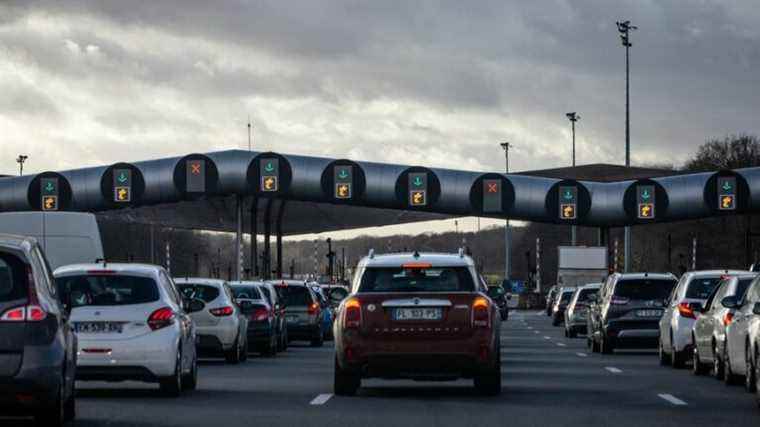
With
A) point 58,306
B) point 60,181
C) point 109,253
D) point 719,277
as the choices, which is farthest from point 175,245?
point 58,306

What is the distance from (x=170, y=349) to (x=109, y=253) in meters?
139

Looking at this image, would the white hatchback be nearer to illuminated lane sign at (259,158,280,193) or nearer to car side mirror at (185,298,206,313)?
car side mirror at (185,298,206,313)

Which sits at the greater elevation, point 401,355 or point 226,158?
point 226,158

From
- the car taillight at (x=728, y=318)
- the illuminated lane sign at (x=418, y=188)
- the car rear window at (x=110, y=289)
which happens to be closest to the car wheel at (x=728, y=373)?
the car taillight at (x=728, y=318)

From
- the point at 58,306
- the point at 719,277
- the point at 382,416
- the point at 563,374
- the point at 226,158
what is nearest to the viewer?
the point at 58,306

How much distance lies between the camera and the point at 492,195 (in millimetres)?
64375

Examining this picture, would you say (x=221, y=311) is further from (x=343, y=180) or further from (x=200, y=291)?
(x=343, y=180)

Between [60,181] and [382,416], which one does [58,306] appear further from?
[60,181]

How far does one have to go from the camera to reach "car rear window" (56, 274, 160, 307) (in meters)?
20.1

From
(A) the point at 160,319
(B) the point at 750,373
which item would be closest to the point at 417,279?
(A) the point at 160,319

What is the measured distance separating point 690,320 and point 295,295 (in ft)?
46.1

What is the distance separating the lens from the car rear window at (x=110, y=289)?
65.9 feet

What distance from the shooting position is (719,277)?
94.2 feet

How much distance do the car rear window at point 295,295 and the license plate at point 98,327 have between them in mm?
19838
